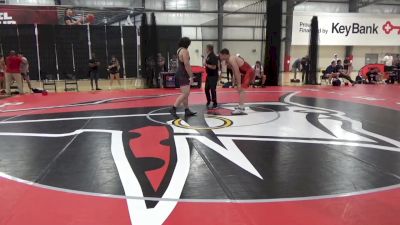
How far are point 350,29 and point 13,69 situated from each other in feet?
74.9

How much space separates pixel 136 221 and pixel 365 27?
88.8 feet

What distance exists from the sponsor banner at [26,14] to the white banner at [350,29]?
16.2 m

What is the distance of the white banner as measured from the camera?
24.4m

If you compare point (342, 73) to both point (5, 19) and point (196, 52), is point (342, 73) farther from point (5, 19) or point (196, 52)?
point (5, 19)

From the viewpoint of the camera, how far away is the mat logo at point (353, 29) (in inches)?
979

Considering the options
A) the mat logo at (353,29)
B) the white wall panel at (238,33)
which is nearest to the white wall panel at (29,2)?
the white wall panel at (238,33)

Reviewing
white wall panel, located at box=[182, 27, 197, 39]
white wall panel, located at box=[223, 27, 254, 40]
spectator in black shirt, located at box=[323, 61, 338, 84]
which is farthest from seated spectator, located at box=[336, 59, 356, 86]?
white wall panel, located at box=[182, 27, 197, 39]

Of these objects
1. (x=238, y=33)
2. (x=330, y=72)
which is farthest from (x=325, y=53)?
(x=330, y=72)

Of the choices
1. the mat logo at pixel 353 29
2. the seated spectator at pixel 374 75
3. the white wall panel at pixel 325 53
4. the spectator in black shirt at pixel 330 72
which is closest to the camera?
the spectator in black shirt at pixel 330 72

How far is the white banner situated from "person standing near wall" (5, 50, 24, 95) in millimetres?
18801

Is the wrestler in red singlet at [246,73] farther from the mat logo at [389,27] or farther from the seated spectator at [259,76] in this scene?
the mat logo at [389,27]

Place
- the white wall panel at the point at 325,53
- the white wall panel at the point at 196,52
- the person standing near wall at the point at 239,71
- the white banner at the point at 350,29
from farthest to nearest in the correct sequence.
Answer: the white wall panel at the point at 325,53 → the white banner at the point at 350,29 → the white wall panel at the point at 196,52 → the person standing near wall at the point at 239,71

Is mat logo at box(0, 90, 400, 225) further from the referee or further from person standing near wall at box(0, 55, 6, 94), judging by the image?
person standing near wall at box(0, 55, 6, 94)

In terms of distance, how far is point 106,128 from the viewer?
19.3 feet
